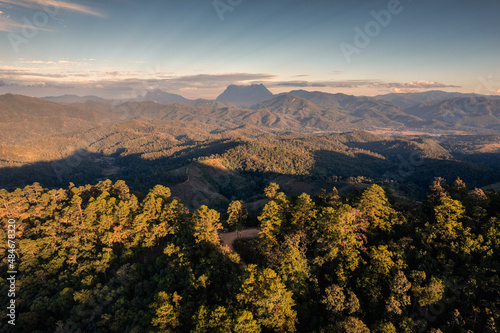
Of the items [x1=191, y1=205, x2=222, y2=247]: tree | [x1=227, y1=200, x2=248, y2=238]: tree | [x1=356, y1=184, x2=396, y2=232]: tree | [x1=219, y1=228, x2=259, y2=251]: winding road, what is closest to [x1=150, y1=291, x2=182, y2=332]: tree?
[x1=191, y1=205, x2=222, y2=247]: tree

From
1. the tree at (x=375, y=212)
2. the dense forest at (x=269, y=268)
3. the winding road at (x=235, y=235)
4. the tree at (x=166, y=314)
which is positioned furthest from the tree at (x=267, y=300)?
the tree at (x=375, y=212)

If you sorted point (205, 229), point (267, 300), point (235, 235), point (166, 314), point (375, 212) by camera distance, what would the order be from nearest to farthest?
1. point (267, 300)
2. point (166, 314)
3. point (375, 212)
4. point (205, 229)
5. point (235, 235)

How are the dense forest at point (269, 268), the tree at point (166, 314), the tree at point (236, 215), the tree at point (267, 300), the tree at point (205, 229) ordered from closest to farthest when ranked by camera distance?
the tree at point (267, 300), the dense forest at point (269, 268), the tree at point (166, 314), the tree at point (205, 229), the tree at point (236, 215)

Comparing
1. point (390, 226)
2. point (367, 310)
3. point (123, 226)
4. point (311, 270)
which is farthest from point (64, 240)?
point (390, 226)

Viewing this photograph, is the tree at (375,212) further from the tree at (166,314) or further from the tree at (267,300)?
the tree at (166,314)

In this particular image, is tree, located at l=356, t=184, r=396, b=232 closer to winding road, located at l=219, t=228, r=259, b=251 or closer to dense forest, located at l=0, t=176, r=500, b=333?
dense forest, located at l=0, t=176, r=500, b=333

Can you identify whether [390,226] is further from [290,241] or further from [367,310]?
[290,241]

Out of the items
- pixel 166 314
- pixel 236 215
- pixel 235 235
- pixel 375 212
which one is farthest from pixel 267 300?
pixel 236 215

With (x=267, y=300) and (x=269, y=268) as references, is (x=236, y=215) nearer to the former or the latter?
(x=269, y=268)
